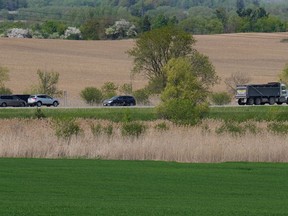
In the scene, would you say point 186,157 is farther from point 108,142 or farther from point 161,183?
point 161,183

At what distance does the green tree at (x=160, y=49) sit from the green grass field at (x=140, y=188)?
178 feet

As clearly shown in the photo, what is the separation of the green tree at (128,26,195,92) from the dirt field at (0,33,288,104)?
9.27 m

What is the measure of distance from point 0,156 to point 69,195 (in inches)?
458

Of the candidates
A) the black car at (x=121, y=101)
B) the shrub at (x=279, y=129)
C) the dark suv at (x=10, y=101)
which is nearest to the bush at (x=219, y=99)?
the black car at (x=121, y=101)

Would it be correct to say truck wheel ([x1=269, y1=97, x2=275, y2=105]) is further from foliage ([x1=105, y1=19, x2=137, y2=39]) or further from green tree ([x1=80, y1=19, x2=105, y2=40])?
green tree ([x1=80, y1=19, x2=105, y2=40])

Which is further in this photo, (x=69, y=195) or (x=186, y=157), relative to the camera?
(x=186, y=157)

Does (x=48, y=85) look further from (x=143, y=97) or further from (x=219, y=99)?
(x=219, y=99)

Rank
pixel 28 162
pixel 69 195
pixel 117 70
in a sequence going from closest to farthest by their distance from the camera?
pixel 69 195 < pixel 28 162 < pixel 117 70

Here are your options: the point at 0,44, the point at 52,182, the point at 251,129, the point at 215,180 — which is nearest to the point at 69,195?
the point at 52,182

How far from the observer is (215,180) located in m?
24.9

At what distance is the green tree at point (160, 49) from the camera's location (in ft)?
277

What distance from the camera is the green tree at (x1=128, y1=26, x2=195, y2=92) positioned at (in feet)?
277

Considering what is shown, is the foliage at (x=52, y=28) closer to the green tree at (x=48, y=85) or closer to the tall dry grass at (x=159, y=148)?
the green tree at (x=48, y=85)

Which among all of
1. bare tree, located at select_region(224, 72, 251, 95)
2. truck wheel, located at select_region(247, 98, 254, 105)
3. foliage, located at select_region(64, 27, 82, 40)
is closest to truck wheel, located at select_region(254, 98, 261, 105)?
truck wheel, located at select_region(247, 98, 254, 105)
